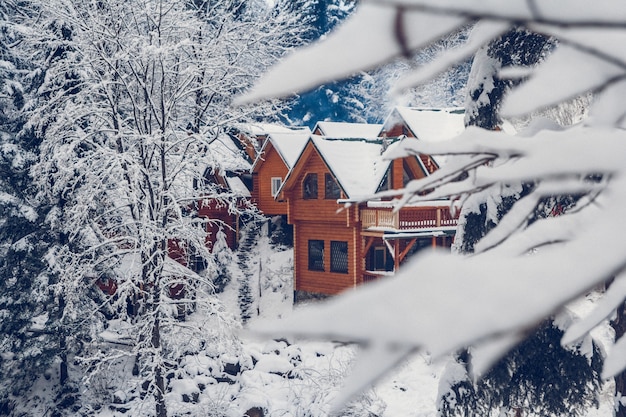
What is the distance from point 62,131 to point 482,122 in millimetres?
8869

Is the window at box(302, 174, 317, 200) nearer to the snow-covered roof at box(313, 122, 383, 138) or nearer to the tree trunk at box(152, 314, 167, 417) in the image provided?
the snow-covered roof at box(313, 122, 383, 138)

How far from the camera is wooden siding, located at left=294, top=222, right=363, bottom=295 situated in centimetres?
1841

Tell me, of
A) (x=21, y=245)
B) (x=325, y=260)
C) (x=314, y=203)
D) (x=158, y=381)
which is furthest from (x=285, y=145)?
(x=158, y=381)

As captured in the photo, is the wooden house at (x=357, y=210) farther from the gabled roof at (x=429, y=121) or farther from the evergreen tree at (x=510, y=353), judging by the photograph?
the evergreen tree at (x=510, y=353)

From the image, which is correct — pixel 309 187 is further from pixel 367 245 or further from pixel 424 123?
pixel 424 123

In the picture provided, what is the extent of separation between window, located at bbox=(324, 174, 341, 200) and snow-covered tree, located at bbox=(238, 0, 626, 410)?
17930 mm

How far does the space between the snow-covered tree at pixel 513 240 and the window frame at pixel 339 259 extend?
18.0m

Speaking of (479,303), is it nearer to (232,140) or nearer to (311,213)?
(311,213)

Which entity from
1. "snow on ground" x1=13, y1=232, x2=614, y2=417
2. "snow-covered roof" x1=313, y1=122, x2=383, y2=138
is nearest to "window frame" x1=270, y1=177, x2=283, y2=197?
"snow-covered roof" x1=313, y1=122, x2=383, y2=138

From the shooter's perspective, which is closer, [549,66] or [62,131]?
[549,66]

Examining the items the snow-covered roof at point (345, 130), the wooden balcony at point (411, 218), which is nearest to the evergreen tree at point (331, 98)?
the snow-covered roof at point (345, 130)

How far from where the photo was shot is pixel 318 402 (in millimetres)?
11547

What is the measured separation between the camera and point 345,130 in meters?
25.9

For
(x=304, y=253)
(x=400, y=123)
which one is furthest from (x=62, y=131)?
(x=400, y=123)
